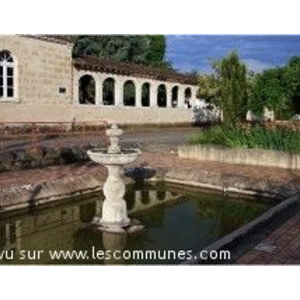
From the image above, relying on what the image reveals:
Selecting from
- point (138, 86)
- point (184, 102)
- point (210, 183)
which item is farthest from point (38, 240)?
point (184, 102)

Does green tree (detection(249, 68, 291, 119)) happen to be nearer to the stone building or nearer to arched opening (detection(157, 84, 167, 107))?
the stone building

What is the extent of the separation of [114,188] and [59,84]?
18.0 m

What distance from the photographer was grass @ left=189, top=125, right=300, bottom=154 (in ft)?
47.2

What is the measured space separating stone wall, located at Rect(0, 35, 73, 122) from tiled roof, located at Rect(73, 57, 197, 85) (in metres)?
1.26

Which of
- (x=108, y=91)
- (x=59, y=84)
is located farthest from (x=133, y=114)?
(x=59, y=84)

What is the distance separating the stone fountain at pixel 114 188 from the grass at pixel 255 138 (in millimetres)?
6930

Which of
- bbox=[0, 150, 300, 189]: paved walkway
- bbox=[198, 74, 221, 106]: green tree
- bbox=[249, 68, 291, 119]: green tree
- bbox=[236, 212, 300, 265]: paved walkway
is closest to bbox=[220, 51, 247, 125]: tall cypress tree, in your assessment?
bbox=[0, 150, 300, 189]: paved walkway

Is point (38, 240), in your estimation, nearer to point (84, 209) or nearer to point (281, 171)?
point (84, 209)

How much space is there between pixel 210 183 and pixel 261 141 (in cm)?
344

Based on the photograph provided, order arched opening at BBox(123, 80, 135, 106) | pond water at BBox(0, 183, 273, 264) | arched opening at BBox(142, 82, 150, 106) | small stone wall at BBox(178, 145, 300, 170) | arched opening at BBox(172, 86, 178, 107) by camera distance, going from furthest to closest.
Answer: arched opening at BBox(172, 86, 178, 107) < arched opening at BBox(142, 82, 150, 106) < arched opening at BBox(123, 80, 135, 106) < small stone wall at BBox(178, 145, 300, 170) < pond water at BBox(0, 183, 273, 264)

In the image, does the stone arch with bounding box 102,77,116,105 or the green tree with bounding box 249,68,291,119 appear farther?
the stone arch with bounding box 102,77,116,105

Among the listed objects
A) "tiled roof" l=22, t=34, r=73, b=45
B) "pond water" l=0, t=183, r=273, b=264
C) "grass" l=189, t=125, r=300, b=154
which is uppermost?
"tiled roof" l=22, t=34, r=73, b=45

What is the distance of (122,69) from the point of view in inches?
1177
